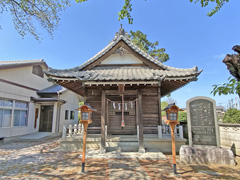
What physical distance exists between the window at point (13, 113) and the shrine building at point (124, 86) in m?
6.48

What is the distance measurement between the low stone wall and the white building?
11.9 metres

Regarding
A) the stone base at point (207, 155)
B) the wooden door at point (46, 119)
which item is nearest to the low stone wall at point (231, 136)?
the stone base at point (207, 155)

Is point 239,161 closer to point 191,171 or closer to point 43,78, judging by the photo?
point 191,171

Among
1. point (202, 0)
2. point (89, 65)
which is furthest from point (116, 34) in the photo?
point (202, 0)

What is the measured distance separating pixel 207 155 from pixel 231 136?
2.68 metres

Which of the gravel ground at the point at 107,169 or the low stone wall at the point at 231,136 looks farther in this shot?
the low stone wall at the point at 231,136

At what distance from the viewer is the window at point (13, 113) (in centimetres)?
1069

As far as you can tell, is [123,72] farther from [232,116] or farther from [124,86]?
[232,116]

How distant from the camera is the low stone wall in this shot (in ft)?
22.0

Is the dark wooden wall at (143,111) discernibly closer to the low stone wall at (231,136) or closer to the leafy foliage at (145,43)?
the low stone wall at (231,136)

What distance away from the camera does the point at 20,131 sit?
473 inches

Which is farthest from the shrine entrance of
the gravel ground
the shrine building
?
the gravel ground

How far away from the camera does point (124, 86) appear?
7.15 meters

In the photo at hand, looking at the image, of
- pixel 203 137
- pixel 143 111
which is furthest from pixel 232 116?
pixel 143 111
